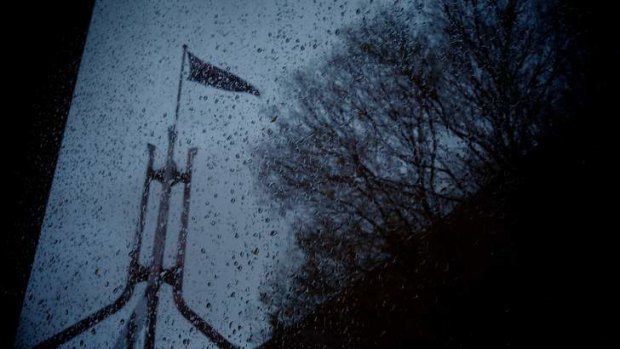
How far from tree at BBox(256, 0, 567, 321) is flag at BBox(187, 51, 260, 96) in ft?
2.57

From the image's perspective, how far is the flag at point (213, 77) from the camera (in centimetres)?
231

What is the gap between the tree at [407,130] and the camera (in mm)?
1125

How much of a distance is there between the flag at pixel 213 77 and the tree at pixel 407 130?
0.78 m

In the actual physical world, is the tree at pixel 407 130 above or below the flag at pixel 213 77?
below

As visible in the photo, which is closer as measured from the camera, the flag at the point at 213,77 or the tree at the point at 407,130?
the tree at the point at 407,130

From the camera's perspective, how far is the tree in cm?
112

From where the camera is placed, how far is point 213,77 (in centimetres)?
285

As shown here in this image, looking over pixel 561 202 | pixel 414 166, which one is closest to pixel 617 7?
pixel 561 202

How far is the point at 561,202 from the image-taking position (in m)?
0.86

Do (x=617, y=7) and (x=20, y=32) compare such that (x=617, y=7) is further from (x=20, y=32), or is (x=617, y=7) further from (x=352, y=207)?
(x=20, y=32)

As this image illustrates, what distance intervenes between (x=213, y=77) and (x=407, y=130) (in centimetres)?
221

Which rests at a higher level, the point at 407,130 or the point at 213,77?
the point at 213,77

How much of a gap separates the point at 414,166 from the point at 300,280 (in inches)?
31.7

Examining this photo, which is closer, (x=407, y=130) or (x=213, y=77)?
(x=407, y=130)
